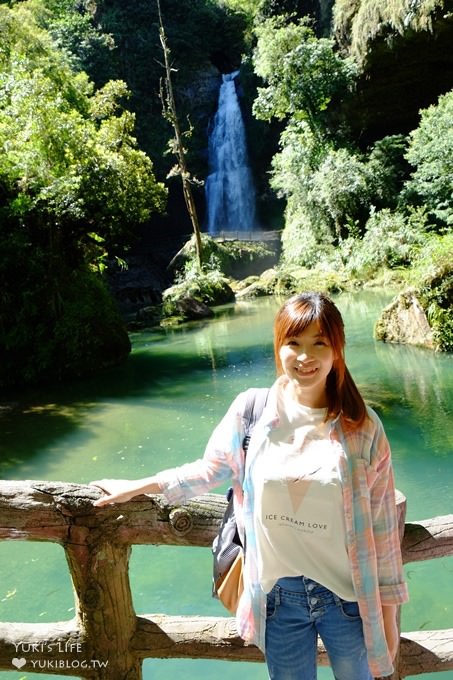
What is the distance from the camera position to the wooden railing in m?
2.17

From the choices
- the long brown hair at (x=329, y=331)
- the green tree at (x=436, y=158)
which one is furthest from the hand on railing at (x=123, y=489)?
the green tree at (x=436, y=158)

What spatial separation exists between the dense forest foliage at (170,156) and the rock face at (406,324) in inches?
16.9

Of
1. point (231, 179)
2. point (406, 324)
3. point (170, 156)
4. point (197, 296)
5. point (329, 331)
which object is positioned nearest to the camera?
point (329, 331)

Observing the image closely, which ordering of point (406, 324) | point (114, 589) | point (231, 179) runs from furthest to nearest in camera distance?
1. point (231, 179)
2. point (406, 324)
3. point (114, 589)

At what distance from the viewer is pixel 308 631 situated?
5.86 ft

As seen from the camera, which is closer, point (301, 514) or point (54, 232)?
point (301, 514)

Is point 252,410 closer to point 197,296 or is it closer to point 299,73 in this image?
point 197,296

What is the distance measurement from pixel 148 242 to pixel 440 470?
3084 centimetres

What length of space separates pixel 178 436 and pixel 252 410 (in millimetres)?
6341

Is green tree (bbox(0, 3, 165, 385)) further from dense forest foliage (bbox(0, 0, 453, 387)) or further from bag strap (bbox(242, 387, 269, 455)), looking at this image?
bag strap (bbox(242, 387, 269, 455))

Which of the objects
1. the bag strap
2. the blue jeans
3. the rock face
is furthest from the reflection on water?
the bag strap

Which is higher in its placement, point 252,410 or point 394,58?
point 394,58

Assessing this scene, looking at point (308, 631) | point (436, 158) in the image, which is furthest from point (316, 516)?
point (436, 158)

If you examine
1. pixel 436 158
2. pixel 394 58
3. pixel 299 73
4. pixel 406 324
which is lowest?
pixel 406 324
